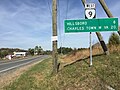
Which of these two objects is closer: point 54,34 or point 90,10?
point 90,10

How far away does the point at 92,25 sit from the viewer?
419 inches

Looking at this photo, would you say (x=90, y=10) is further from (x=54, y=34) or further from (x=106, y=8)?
(x=54, y=34)

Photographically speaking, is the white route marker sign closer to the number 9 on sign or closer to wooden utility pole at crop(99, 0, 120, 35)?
the number 9 on sign

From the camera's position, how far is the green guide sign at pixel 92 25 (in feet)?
34.9

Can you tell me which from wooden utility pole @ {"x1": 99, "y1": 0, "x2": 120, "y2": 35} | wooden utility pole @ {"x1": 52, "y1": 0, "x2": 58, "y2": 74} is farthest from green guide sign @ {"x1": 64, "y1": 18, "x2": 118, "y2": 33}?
Answer: wooden utility pole @ {"x1": 99, "y1": 0, "x2": 120, "y2": 35}

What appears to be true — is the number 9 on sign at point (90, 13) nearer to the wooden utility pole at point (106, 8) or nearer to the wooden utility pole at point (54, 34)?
the wooden utility pole at point (106, 8)

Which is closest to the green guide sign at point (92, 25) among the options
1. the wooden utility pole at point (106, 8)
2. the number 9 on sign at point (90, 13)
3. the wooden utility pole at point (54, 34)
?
the number 9 on sign at point (90, 13)

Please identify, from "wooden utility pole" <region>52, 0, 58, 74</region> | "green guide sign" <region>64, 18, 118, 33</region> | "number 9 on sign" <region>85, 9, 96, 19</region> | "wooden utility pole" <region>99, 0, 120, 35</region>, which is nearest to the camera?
"number 9 on sign" <region>85, 9, 96, 19</region>

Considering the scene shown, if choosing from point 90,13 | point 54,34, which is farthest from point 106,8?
point 54,34

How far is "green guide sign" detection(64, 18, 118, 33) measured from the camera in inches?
419

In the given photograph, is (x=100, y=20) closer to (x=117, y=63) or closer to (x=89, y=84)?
A: (x=117, y=63)

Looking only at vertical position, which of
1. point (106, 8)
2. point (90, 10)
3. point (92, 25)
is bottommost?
point (92, 25)

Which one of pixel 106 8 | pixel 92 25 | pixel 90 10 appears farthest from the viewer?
pixel 106 8

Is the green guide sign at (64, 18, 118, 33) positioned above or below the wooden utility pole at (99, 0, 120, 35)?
below
